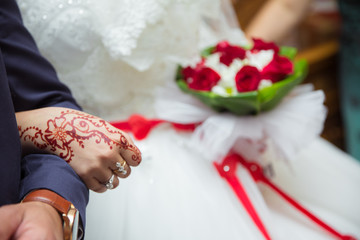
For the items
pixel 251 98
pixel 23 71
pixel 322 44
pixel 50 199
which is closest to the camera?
pixel 50 199

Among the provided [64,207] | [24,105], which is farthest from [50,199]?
[24,105]

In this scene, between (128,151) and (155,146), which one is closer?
(128,151)

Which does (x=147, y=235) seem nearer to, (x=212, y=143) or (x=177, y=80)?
(x=212, y=143)

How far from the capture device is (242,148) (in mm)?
713

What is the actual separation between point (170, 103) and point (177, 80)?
0.07 m

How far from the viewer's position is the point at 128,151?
0.46 m

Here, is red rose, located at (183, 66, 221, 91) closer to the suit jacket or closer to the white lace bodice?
the white lace bodice

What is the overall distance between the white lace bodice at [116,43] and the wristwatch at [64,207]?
0.32m

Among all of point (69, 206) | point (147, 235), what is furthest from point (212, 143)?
point (69, 206)

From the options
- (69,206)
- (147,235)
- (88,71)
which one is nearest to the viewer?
(69,206)

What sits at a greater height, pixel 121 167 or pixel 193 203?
pixel 121 167

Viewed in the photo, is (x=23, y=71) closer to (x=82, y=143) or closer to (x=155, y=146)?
(x=82, y=143)

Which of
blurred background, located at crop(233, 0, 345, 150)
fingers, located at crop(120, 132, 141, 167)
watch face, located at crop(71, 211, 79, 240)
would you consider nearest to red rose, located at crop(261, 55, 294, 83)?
fingers, located at crop(120, 132, 141, 167)

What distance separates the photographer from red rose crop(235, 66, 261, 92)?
629 millimetres
